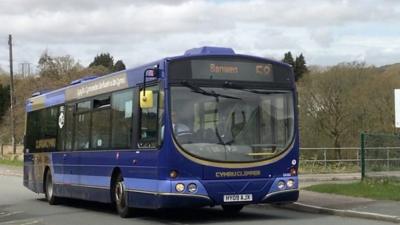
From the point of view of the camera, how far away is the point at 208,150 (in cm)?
1267

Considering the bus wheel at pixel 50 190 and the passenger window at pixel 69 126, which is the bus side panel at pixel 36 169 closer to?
the bus wheel at pixel 50 190

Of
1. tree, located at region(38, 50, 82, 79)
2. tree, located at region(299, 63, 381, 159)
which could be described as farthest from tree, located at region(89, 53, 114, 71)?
tree, located at region(299, 63, 381, 159)

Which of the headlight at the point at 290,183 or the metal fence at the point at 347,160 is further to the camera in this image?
the metal fence at the point at 347,160

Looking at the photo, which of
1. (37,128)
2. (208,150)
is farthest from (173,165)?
(37,128)

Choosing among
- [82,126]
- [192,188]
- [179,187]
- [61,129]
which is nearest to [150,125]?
[179,187]

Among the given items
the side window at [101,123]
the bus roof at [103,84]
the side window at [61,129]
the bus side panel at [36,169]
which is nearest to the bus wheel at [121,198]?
the side window at [101,123]

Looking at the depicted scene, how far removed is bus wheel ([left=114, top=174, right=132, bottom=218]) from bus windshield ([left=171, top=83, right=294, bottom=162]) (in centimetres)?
232

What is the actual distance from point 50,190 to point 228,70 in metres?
8.54

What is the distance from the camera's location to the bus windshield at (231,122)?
41.5 feet

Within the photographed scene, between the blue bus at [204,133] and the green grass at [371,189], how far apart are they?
4.11 m

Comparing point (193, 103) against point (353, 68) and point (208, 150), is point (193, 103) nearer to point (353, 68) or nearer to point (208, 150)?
point (208, 150)

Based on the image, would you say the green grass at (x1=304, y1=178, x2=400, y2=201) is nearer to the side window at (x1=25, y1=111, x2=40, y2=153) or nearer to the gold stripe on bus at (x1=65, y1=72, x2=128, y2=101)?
the gold stripe on bus at (x1=65, y1=72, x2=128, y2=101)

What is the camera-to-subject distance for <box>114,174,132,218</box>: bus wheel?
14.1 metres

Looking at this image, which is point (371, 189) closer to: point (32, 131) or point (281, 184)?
point (281, 184)
